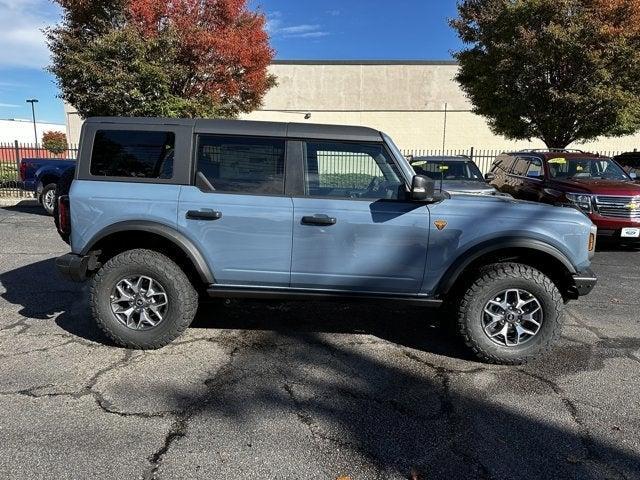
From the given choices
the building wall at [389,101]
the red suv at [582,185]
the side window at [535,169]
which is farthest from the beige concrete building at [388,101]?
the side window at [535,169]

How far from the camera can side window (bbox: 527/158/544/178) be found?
369 inches

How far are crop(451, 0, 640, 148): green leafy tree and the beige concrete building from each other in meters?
13.3

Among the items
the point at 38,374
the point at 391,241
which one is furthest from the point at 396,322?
the point at 38,374

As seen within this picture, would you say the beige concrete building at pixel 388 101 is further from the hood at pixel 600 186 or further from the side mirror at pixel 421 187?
the side mirror at pixel 421 187

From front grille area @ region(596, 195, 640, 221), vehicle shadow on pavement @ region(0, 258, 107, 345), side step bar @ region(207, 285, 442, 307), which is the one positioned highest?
front grille area @ region(596, 195, 640, 221)

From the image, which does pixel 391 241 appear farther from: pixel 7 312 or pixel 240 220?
pixel 7 312

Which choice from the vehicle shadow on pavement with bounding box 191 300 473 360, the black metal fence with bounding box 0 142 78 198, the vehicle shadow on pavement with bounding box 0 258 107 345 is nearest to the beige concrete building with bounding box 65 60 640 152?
the black metal fence with bounding box 0 142 78 198

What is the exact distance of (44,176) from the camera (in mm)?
11219

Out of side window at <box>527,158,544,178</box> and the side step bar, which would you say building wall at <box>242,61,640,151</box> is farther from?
the side step bar

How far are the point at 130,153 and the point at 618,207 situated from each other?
25.0 ft

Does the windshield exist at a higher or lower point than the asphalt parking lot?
higher

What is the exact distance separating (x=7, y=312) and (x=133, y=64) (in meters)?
8.08

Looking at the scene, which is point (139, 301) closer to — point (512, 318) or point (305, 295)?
point (305, 295)

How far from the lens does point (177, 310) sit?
387cm
